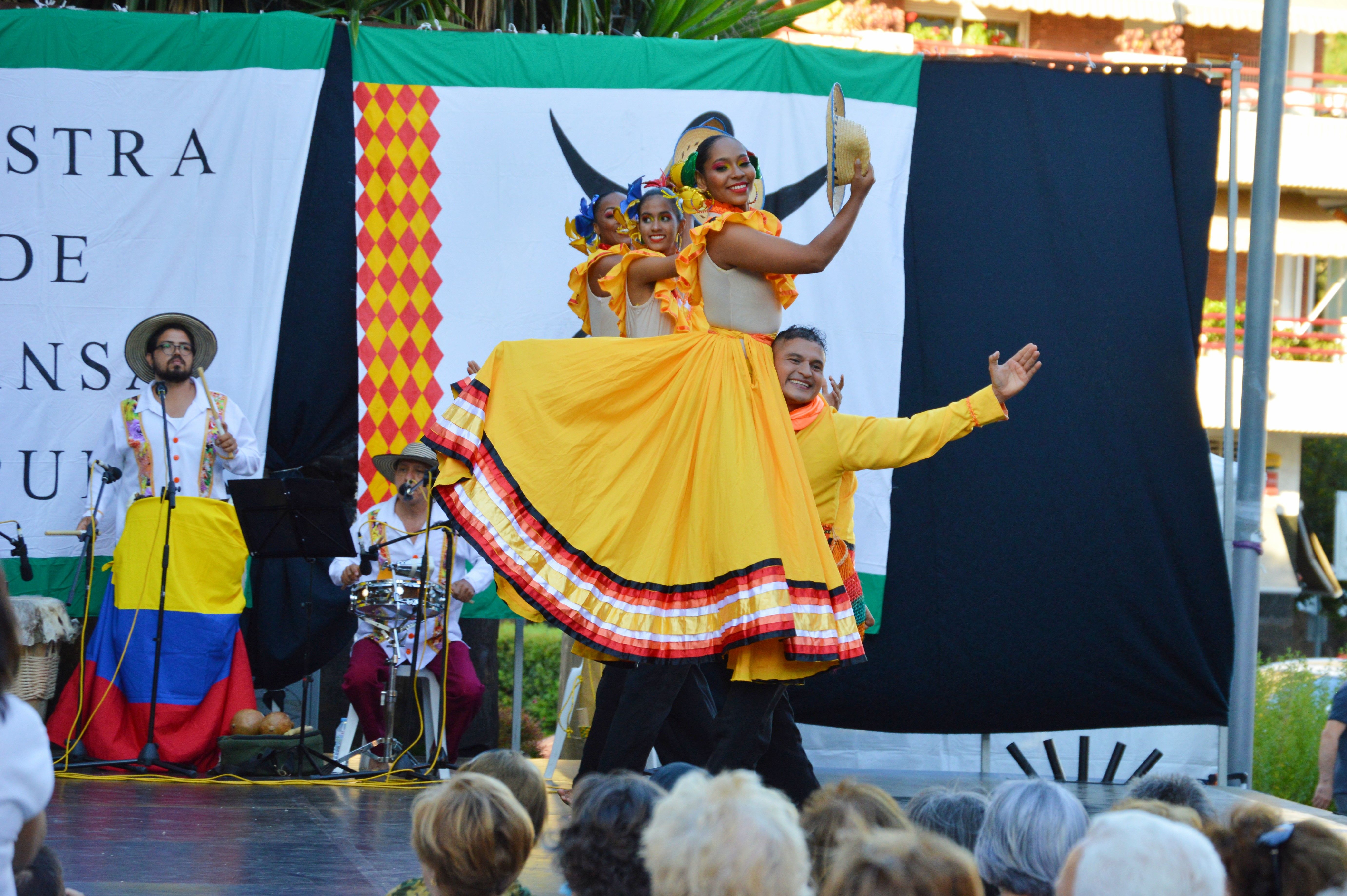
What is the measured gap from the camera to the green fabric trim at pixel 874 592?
6402 millimetres

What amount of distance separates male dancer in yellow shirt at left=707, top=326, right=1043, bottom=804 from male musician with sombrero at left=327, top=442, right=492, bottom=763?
2.11 meters

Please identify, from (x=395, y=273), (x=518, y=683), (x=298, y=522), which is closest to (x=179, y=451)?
(x=298, y=522)

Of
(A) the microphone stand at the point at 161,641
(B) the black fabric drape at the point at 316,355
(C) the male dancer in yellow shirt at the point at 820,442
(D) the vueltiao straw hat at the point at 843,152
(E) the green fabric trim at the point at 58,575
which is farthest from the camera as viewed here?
(B) the black fabric drape at the point at 316,355

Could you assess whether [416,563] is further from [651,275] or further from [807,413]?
[807,413]

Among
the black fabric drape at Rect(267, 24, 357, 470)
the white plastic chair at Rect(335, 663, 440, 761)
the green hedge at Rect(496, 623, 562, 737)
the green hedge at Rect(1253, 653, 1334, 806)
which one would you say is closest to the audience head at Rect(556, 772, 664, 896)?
the white plastic chair at Rect(335, 663, 440, 761)

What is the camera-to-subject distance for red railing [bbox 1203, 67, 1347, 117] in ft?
60.2

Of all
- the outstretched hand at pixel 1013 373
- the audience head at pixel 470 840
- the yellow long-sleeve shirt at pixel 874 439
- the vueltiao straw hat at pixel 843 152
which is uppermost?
the vueltiao straw hat at pixel 843 152

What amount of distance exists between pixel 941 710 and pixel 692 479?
3138 millimetres

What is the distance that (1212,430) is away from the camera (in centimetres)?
1933

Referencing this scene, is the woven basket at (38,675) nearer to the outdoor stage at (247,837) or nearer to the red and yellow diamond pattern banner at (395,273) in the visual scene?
the outdoor stage at (247,837)

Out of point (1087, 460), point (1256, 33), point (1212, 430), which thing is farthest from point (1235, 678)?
point (1256, 33)

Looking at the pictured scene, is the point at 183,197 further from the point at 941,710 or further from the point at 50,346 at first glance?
the point at 941,710

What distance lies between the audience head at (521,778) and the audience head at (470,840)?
371mm

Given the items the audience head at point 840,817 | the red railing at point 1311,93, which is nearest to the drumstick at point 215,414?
the audience head at point 840,817
